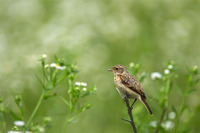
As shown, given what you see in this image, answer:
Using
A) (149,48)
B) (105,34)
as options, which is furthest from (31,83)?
(149,48)

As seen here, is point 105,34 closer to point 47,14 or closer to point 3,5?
point 47,14

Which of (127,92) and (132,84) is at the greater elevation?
(132,84)

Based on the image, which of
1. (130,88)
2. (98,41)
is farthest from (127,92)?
(98,41)

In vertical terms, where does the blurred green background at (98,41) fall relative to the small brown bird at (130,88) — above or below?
above

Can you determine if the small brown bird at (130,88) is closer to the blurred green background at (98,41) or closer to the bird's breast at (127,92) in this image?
the bird's breast at (127,92)

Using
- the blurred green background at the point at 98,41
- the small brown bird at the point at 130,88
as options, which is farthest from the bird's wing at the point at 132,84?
the blurred green background at the point at 98,41

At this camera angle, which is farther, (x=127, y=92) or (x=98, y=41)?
(x=98, y=41)

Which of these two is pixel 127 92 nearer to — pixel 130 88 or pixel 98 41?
pixel 130 88
